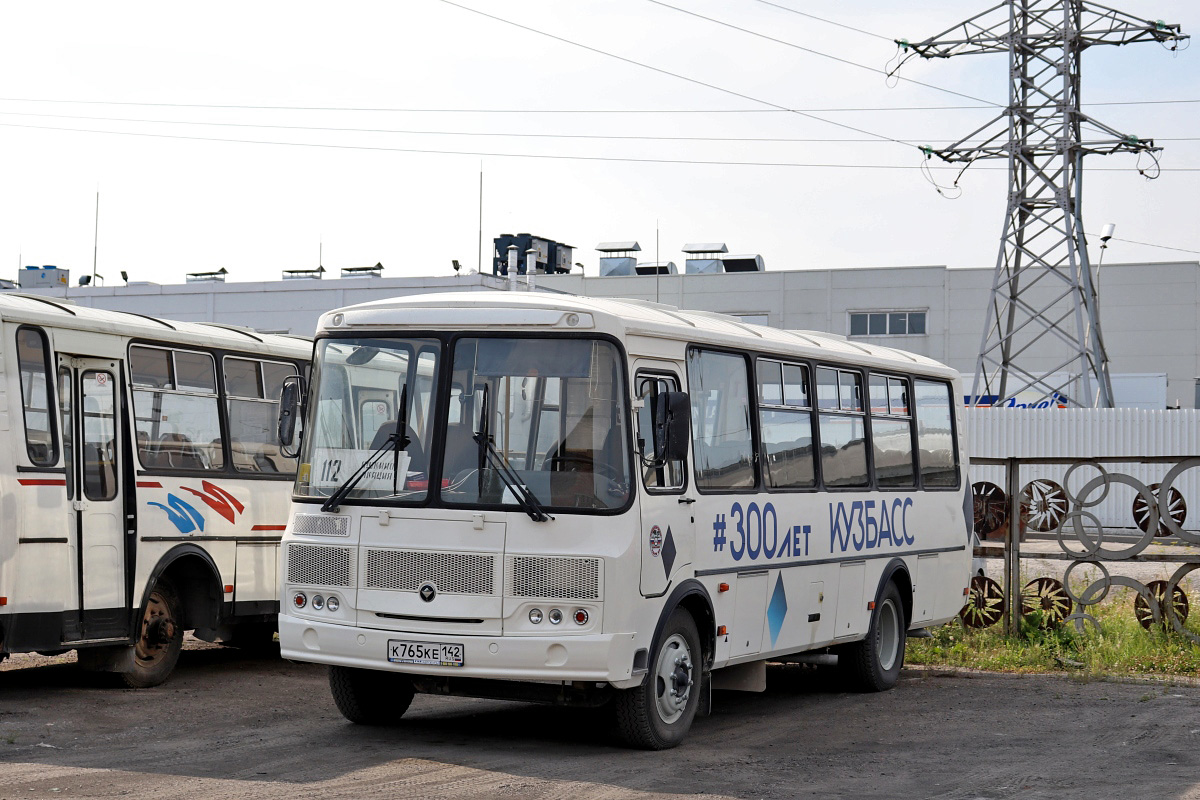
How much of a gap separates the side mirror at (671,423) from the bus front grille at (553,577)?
2.78ft

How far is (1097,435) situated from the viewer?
34.6 m

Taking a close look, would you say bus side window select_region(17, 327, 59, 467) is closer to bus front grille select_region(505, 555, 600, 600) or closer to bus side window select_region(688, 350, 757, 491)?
bus front grille select_region(505, 555, 600, 600)

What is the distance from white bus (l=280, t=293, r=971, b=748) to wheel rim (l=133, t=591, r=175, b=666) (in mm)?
2880

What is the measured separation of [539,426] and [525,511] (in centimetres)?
52

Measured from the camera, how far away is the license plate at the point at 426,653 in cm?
887

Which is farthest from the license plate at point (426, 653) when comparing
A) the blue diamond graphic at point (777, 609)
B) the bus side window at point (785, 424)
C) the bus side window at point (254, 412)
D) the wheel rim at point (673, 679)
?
the bus side window at point (254, 412)

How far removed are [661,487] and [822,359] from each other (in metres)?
3.18

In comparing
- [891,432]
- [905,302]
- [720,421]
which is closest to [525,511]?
[720,421]

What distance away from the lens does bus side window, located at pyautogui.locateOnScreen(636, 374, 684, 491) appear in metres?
9.21

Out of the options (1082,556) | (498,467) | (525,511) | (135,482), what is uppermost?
(498,467)

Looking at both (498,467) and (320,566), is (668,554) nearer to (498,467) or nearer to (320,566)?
(498,467)

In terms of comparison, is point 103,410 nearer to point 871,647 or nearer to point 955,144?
point 871,647

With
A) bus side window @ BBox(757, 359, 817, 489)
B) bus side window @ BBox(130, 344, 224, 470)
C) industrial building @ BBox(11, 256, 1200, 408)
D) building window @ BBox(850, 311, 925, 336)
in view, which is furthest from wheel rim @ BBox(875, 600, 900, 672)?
building window @ BBox(850, 311, 925, 336)

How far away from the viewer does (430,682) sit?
369 inches
